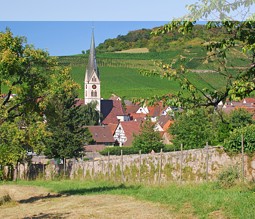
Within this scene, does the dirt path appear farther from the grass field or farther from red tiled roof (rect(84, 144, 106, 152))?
A: red tiled roof (rect(84, 144, 106, 152))

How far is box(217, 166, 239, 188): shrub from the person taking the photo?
15.4 meters

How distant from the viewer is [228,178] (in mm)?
15414

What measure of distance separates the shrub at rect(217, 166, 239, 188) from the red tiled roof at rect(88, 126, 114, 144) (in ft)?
241

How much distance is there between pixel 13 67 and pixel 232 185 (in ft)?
26.9

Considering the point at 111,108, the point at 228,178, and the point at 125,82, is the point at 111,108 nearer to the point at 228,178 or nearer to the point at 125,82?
the point at 125,82

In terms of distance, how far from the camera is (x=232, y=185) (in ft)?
50.4

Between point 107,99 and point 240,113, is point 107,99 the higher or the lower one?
the higher one

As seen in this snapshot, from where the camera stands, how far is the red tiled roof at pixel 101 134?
8969 cm

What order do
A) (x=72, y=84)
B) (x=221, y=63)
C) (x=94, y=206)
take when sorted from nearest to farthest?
(x=221, y=63) → (x=94, y=206) → (x=72, y=84)

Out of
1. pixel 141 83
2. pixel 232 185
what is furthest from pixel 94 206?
pixel 141 83

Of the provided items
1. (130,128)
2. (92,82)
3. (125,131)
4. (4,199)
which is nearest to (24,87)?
(4,199)

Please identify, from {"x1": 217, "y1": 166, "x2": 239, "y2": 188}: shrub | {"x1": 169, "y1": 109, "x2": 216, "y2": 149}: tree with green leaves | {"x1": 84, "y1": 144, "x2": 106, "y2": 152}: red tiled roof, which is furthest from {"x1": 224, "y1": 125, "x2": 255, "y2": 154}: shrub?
{"x1": 84, "y1": 144, "x2": 106, "y2": 152}: red tiled roof

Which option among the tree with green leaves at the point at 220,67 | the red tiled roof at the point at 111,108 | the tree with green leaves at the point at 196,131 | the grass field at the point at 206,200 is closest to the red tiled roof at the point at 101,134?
the red tiled roof at the point at 111,108

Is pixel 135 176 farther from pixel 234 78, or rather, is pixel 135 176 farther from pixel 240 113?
pixel 240 113
